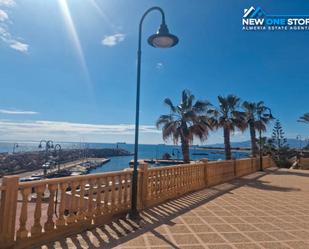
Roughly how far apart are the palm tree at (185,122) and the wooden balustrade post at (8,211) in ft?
39.6

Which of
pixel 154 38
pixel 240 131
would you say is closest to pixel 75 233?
pixel 154 38

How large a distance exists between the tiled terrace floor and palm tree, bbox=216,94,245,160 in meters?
12.8

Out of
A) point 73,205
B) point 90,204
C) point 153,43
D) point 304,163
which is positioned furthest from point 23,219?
point 304,163

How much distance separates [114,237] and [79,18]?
7.18 m

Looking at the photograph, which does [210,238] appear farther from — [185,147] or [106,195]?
[185,147]

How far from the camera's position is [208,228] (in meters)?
4.55

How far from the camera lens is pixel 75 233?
406 cm

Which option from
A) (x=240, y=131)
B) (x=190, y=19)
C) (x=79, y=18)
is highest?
(x=190, y=19)

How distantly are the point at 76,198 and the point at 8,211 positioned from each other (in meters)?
1.20

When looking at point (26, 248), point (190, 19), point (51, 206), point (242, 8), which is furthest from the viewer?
point (242, 8)

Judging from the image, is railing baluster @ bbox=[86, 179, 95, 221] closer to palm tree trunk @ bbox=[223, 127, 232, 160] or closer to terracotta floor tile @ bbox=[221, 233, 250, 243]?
terracotta floor tile @ bbox=[221, 233, 250, 243]

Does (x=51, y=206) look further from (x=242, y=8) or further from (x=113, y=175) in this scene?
(x=242, y=8)

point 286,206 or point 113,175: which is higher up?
point 113,175

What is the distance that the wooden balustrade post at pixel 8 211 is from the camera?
3186mm
